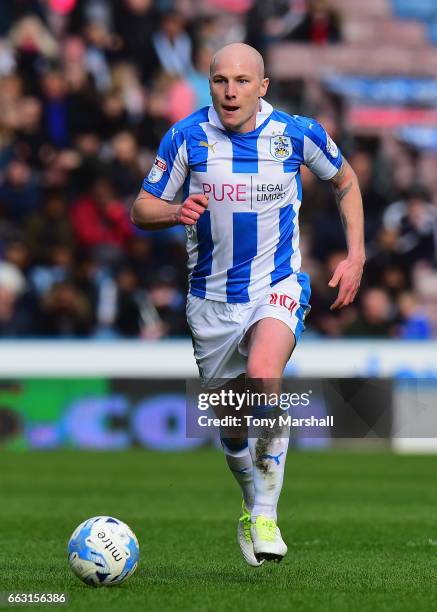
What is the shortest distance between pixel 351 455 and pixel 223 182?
10053 mm

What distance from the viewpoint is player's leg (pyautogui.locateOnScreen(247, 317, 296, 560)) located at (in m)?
6.74

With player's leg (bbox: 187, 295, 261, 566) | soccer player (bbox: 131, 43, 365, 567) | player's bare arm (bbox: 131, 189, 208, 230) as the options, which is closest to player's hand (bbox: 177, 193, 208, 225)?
player's bare arm (bbox: 131, 189, 208, 230)

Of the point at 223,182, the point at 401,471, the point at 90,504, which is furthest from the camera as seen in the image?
the point at 401,471

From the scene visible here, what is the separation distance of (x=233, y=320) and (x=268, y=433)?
2.22 feet

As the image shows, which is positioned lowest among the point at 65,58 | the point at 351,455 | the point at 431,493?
the point at 351,455

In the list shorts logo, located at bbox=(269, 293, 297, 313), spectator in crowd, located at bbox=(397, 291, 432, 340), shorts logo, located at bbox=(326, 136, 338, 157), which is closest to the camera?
shorts logo, located at bbox=(269, 293, 297, 313)

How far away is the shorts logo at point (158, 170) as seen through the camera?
7.13m

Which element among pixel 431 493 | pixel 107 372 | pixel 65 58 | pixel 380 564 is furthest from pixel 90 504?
pixel 65 58

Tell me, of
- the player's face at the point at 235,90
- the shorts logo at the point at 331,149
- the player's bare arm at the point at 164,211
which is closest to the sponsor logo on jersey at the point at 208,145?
the player's face at the point at 235,90

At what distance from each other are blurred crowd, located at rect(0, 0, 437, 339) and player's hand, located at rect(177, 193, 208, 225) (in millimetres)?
10092

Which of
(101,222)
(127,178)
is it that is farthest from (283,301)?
(127,178)

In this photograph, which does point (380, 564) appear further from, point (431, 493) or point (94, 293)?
point (94, 293)

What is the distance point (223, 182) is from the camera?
7086 mm

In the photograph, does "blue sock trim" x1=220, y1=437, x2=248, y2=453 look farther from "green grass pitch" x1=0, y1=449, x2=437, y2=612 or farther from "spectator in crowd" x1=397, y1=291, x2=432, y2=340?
"spectator in crowd" x1=397, y1=291, x2=432, y2=340
